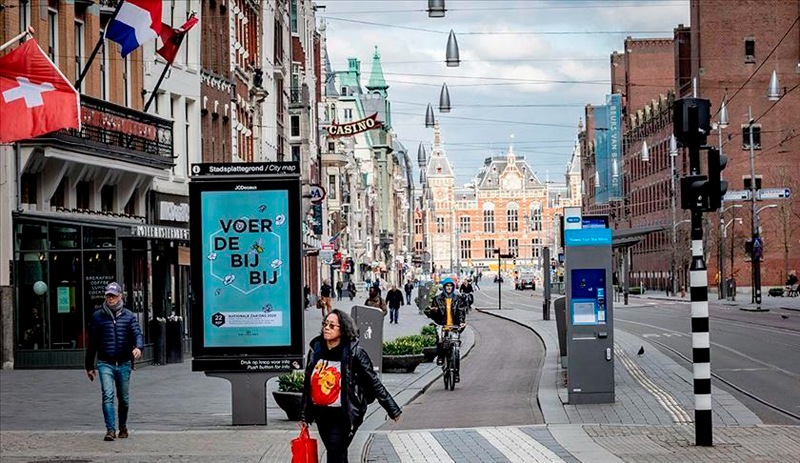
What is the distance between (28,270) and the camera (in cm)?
3056

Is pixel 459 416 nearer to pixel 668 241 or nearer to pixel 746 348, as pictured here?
pixel 746 348

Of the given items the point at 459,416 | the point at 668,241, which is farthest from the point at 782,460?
the point at 668,241

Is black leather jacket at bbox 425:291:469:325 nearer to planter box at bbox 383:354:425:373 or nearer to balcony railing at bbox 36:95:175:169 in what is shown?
planter box at bbox 383:354:425:373

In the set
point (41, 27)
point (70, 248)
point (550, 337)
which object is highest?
point (41, 27)

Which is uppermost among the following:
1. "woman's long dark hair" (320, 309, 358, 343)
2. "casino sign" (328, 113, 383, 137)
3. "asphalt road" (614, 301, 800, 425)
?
"casino sign" (328, 113, 383, 137)

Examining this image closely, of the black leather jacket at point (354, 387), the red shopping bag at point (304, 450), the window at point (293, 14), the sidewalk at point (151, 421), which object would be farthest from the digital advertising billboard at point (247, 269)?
the window at point (293, 14)

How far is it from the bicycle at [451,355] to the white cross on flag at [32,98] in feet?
29.9

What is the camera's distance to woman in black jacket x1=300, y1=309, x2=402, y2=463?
11.2 meters

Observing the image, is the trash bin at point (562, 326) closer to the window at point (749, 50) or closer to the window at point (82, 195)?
the window at point (82, 195)

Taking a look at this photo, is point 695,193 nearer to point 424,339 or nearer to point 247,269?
point 247,269

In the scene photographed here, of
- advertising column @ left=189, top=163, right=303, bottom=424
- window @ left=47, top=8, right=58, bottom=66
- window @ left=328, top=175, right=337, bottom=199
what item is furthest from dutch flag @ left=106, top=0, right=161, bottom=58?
window @ left=328, top=175, right=337, bottom=199

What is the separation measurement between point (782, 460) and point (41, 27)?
20919 mm

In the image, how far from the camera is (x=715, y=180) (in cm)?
1513

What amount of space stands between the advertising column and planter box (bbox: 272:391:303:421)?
396 millimetres
